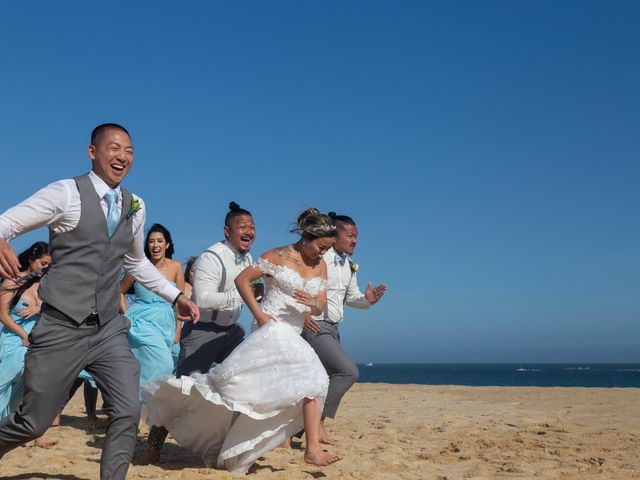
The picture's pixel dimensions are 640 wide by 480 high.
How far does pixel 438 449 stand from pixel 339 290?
1.87 metres

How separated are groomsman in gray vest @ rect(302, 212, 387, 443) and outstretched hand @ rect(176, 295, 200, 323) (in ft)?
6.97

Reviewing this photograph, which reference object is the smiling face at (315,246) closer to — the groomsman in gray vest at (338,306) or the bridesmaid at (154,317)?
the groomsman in gray vest at (338,306)

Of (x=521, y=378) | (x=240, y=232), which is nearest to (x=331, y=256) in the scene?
(x=240, y=232)

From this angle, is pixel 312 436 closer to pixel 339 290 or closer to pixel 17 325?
pixel 339 290

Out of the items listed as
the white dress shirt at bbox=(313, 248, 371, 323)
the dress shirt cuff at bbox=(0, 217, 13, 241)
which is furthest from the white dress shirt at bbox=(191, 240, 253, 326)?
the dress shirt cuff at bbox=(0, 217, 13, 241)

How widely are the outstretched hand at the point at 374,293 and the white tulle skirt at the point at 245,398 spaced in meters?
1.74

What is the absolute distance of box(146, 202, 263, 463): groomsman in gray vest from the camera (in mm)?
6203

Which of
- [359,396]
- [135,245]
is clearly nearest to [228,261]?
[135,245]

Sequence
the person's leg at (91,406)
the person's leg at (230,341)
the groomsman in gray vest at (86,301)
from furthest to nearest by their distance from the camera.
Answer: the person's leg at (91,406) < the person's leg at (230,341) < the groomsman in gray vest at (86,301)

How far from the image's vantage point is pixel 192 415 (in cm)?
582

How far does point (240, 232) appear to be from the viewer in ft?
21.5

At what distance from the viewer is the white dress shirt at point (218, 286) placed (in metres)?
6.20

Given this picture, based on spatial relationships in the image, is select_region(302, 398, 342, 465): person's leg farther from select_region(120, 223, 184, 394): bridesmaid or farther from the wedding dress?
select_region(120, 223, 184, 394): bridesmaid

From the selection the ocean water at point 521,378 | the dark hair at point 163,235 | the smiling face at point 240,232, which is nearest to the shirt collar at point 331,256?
the smiling face at point 240,232
